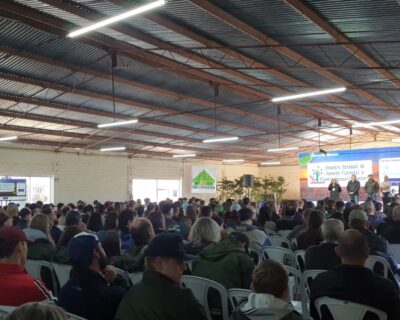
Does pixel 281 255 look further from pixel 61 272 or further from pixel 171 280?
pixel 171 280

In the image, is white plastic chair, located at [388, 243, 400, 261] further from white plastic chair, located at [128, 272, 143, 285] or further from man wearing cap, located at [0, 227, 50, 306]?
man wearing cap, located at [0, 227, 50, 306]

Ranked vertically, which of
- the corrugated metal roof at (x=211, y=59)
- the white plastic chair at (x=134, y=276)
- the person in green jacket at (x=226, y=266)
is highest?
the corrugated metal roof at (x=211, y=59)

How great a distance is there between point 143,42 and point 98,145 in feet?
33.8

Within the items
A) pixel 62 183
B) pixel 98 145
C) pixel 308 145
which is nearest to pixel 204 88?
pixel 98 145

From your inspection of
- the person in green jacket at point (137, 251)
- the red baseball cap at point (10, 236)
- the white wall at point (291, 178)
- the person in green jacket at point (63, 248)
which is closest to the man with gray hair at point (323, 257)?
the person in green jacket at point (137, 251)

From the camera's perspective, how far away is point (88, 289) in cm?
241

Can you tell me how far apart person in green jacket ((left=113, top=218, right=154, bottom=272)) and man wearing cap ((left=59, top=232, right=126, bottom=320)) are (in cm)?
116

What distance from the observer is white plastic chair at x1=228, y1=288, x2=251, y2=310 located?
2.86 m

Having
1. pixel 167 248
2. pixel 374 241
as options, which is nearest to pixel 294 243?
pixel 374 241

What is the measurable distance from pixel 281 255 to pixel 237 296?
2173 mm

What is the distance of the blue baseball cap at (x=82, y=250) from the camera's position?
243cm

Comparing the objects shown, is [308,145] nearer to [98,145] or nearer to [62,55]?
[98,145]

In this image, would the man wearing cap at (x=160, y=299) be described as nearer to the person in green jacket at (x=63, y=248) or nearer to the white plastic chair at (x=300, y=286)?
the white plastic chair at (x=300, y=286)

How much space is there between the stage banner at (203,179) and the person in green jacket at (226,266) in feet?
63.7
